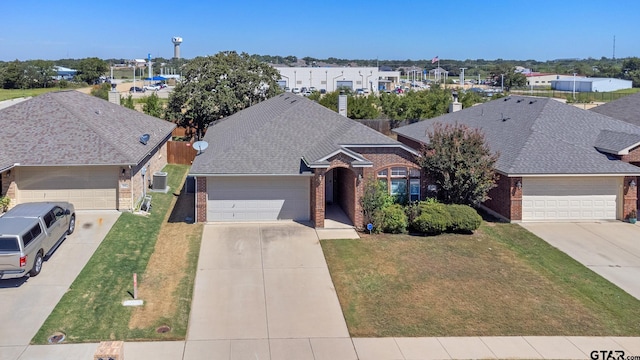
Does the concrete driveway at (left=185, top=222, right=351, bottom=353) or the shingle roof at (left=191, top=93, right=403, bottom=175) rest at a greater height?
the shingle roof at (left=191, top=93, right=403, bottom=175)

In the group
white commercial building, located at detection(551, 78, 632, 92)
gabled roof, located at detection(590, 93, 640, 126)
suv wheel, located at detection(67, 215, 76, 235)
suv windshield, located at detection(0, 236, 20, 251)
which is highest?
white commercial building, located at detection(551, 78, 632, 92)

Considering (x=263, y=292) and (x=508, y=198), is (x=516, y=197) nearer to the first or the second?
(x=508, y=198)

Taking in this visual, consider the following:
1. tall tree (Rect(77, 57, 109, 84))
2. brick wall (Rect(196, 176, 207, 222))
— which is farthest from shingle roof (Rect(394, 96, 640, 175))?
tall tree (Rect(77, 57, 109, 84))

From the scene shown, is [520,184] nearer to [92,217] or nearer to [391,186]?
[391,186]

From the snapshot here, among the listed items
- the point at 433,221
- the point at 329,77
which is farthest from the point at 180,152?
the point at 329,77

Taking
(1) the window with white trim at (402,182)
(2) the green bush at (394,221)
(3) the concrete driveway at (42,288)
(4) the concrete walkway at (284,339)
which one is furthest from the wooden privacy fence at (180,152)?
(4) the concrete walkway at (284,339)

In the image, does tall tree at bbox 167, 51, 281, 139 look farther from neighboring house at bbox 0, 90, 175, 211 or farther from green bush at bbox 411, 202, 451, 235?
green bush at bbox 411, 202, 451, 235
